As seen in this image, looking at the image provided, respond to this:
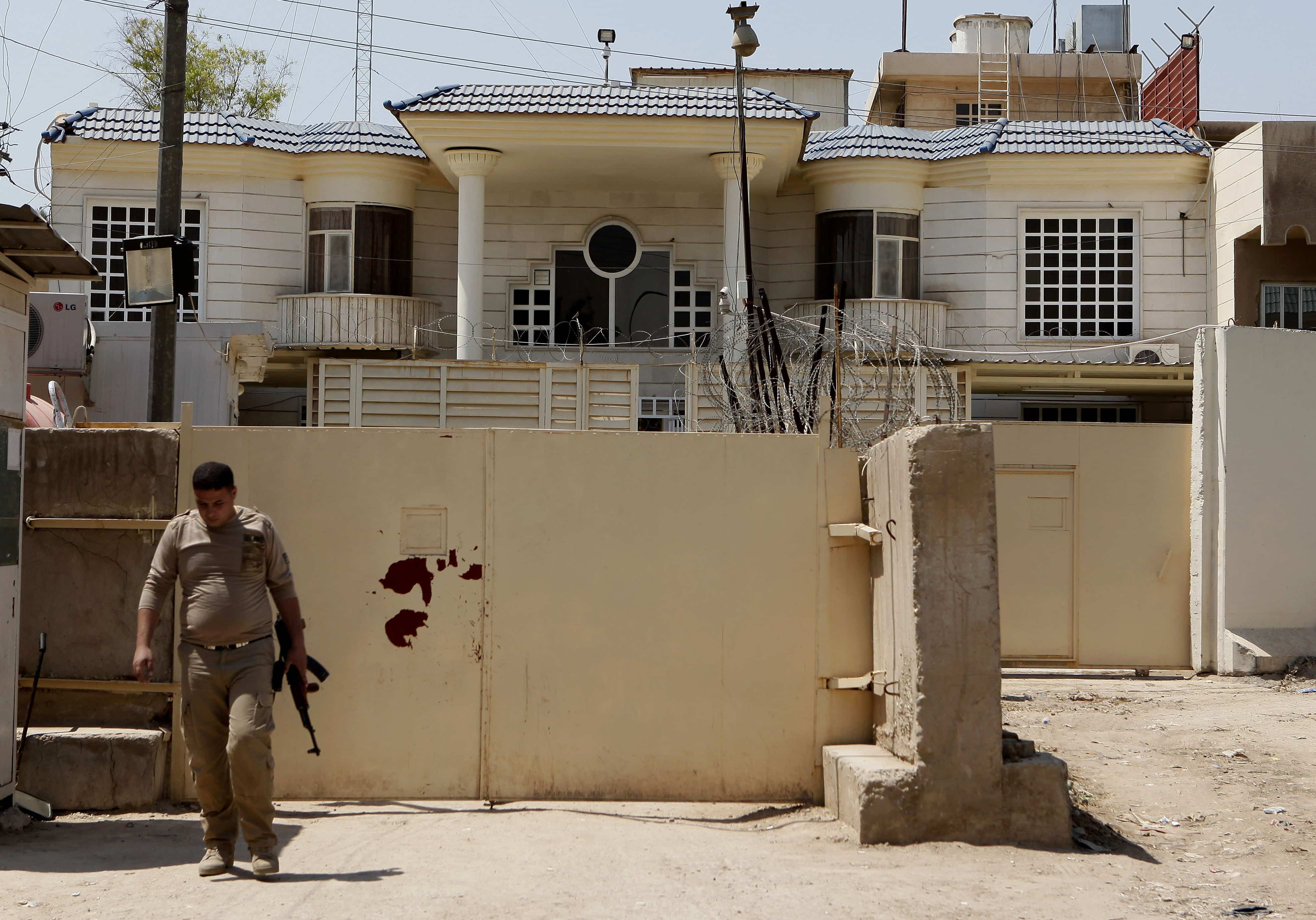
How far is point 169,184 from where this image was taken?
34.7 ft

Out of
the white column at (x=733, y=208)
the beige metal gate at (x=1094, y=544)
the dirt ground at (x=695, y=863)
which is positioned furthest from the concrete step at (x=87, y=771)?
the white column at (x=733, y=208)

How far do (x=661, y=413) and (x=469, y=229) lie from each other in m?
3.67

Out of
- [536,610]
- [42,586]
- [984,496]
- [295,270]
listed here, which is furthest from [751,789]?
[295,270]

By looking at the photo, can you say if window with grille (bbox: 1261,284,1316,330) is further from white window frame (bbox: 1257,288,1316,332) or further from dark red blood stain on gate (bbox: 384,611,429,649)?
dark red blood stain on gate (bbox: 384,611,429,649)

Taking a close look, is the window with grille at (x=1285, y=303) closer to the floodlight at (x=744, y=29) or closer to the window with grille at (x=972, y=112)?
the floodlight at (x=744, y=29)

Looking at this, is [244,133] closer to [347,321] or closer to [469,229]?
[347,321]

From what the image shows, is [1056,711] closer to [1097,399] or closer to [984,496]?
[984,496]

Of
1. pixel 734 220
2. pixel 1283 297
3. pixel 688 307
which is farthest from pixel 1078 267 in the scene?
pixel 688 307

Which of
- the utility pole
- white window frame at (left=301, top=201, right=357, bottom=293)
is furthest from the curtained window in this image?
the utility pole

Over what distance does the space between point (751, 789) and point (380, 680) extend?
2.01 m

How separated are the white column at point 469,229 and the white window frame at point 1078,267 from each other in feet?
24.6

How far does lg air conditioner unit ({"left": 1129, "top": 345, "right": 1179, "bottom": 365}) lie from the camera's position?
17.3m

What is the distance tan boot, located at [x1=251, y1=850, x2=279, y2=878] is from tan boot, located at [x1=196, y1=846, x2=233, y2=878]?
12 cm

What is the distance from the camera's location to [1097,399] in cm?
1900
